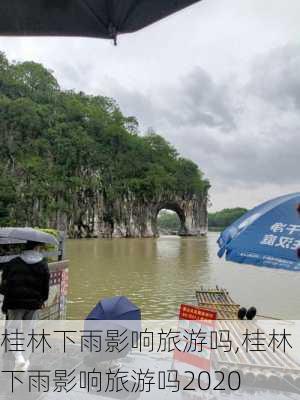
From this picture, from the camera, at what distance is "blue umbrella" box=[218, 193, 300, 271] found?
2.90 meters

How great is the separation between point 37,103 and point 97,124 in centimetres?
834

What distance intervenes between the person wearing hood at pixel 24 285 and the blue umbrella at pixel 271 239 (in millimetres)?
1959

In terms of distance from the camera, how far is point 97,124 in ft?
188

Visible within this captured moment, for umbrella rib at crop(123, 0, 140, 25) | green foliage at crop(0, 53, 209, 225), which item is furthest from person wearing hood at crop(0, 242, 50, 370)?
green foliage at crop(0, 53, 209, 225)

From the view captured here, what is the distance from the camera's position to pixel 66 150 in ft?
169

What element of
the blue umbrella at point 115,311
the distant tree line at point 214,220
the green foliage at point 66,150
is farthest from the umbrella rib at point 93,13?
the distant tree line at point 214,220

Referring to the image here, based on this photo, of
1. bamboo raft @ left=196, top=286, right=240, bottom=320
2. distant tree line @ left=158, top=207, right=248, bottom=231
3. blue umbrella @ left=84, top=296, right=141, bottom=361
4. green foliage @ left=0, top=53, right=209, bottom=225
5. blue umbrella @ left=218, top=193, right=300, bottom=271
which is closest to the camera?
blue umbrella @ left=218, top=193, right=300, bottom=271

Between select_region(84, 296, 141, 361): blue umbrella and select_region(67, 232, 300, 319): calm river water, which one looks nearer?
select_region(84, 296, 141, 361): blue umbrella

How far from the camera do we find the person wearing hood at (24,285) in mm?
4145

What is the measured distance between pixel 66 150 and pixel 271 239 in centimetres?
5022

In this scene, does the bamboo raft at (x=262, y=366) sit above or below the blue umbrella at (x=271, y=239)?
below

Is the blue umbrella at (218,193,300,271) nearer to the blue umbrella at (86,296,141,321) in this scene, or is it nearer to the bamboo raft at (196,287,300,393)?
the bamboo raft at (196,287,300,393)

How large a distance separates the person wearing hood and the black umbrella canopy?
6.68 ft

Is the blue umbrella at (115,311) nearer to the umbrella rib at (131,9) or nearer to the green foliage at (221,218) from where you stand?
the umbrella rib at (131,9)
